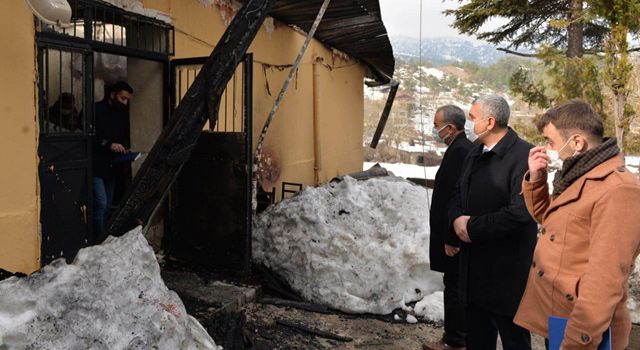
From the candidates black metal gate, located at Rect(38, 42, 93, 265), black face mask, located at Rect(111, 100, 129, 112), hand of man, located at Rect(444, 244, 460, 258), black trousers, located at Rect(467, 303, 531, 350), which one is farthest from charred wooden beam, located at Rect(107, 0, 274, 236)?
black trousers, located at Rect(467, 303, 531, 350)

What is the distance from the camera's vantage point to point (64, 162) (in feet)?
13.7

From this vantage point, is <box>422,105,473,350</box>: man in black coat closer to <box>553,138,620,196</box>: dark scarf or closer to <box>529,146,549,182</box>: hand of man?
<box>529,146,549,182</box>: hand of man

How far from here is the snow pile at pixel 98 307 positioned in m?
2.15

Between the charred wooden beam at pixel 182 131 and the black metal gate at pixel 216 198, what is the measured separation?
1.36 ft

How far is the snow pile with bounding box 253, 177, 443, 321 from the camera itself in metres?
4.99

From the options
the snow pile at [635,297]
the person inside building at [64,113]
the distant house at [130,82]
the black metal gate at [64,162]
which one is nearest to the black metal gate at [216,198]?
the distant house at [130,82]

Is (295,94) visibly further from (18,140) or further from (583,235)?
(583,235)

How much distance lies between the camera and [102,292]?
240 cm

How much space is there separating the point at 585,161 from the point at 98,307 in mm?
2224

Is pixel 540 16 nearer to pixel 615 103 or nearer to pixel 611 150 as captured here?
pixel 615 103

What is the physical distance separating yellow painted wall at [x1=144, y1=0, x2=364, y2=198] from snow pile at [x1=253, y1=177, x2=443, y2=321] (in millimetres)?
2156

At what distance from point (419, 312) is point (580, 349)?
119 inches

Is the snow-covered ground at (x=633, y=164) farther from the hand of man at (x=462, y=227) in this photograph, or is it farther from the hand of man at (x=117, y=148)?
the hand of man at (x=117, y=148)

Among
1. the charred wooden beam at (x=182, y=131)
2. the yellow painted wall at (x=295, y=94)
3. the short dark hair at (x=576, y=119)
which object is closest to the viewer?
the short dark hair at (x=576, y=119)
